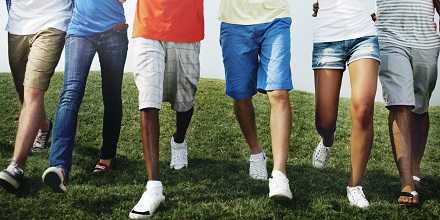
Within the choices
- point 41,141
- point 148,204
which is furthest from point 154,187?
point 41,141

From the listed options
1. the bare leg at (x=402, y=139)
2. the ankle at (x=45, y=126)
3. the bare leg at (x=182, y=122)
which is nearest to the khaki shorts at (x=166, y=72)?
the bare leg at (x=182, y=122)

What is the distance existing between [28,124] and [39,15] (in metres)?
1.31

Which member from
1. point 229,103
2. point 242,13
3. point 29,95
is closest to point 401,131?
point 242,13

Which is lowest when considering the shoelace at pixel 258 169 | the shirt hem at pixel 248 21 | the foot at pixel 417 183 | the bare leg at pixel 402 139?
the foot at pixel 417 183

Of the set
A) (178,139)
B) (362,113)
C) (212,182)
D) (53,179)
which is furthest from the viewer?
(178,139)

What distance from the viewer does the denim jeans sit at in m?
5.56

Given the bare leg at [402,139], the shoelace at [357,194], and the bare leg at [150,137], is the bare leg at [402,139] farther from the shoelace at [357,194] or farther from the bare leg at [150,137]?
the bare leg at [150,137]

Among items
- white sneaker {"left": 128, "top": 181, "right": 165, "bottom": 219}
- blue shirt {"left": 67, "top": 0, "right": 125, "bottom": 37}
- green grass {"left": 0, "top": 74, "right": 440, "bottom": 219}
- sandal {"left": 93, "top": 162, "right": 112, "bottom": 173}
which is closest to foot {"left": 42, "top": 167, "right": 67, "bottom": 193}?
green grass {"left": 0, "top": 74, "right": 440, "bottom": 219}

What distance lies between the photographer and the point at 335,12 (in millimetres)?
5605

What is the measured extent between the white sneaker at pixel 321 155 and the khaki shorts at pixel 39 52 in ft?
11.0

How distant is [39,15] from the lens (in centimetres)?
630

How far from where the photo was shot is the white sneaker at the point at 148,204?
4.81 meters

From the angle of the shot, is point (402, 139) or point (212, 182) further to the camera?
point (212, 182)

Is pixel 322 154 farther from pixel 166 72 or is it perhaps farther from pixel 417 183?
pixel 166 72
